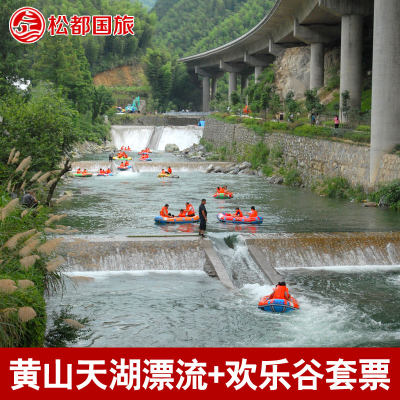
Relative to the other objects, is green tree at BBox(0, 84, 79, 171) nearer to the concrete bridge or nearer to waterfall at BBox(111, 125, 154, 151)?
the concrete bridge

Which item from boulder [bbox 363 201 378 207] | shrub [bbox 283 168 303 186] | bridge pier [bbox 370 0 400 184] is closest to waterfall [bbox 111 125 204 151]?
shrub [bbox 283 168 303 186]

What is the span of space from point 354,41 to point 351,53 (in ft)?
2.33

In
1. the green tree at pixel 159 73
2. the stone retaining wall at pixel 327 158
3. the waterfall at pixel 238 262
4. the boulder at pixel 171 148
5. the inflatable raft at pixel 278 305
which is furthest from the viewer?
the green tree at pixel 159 73

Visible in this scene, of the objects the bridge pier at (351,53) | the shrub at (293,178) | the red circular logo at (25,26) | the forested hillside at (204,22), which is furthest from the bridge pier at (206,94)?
the shrub at (293,178)

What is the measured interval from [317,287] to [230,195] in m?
15.5

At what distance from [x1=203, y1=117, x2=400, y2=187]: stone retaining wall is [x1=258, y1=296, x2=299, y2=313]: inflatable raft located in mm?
15094

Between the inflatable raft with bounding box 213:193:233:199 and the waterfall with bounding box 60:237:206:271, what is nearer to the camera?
the waterfall with bounding box 60:237:206:271

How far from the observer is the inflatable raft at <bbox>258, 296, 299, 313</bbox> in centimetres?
1576

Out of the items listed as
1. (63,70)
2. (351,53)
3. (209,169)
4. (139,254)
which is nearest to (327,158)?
(351,53)

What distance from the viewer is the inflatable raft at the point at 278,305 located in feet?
51.7

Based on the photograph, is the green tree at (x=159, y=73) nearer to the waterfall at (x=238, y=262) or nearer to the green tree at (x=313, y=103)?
the green tree at (x=313, y=103)

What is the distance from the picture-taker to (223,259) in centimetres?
2089

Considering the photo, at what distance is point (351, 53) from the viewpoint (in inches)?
1553

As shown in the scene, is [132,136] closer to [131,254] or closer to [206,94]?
[206,94]
